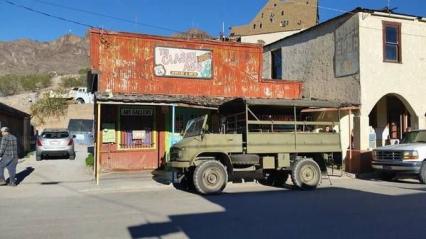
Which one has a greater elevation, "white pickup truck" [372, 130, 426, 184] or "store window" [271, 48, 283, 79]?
"store window" [271, 48, 283, 79]

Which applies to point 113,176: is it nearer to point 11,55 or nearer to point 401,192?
point 401,192

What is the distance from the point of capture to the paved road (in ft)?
29.6

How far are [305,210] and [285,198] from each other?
2.36 metres

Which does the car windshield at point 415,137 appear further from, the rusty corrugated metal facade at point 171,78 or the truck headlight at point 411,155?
the rusty corrugated metal facade at point 171,78

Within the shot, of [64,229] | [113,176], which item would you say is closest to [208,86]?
[113,176]

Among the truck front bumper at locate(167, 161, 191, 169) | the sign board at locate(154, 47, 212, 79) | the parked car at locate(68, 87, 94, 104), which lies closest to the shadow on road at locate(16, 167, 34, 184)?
the truck front bumper at locate(167, 161, 191, 169)

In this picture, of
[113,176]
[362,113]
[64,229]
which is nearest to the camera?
[64,229]

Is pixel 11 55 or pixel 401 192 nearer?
pixel 401 192

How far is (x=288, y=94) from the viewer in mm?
23719

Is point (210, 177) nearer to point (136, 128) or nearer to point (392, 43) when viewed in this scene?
point (136, 128)

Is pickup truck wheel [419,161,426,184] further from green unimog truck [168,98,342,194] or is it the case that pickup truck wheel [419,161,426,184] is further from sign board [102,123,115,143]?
sign board [102,123,115,143]

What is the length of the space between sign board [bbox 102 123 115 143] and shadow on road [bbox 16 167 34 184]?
3.13 m

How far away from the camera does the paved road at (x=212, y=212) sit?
29.6 ft

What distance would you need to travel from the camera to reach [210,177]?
14.8m
